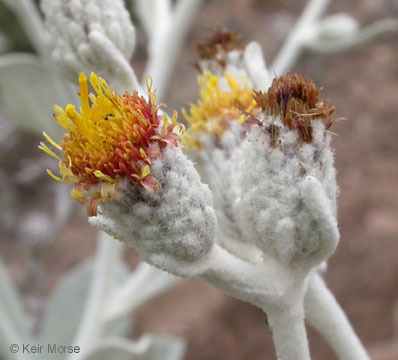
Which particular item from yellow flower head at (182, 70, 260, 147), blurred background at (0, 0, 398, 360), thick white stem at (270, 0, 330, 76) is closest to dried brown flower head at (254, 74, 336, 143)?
yellow flower head at (182, 70, 260, 147)

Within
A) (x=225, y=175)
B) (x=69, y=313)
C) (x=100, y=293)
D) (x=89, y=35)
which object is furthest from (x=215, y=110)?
(x=69, y=313)

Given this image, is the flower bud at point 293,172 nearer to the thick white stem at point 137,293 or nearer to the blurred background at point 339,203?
the thick white stem at point 137,293

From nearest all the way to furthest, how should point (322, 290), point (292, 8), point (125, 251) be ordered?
point (322, 290), point (125, 251), point (292, 8)

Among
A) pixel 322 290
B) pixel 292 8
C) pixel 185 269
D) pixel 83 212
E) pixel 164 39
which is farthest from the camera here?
pixel 292 8

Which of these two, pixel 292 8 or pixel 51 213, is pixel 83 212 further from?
pixel 292 8

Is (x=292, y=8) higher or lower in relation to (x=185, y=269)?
higher

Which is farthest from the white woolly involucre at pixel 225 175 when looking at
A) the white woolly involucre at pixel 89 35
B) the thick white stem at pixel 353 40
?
the thick white stem at pixel 353 40

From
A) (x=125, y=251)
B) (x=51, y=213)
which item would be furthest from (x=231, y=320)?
(x=51, y=213)
